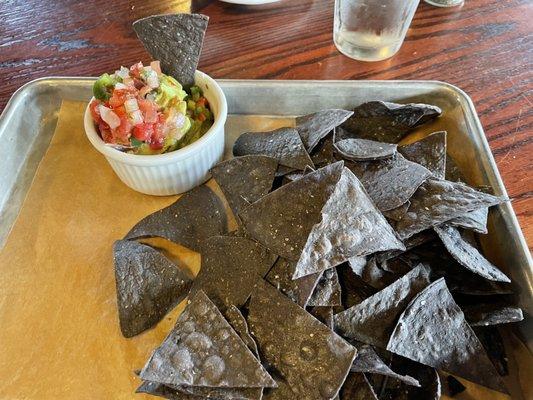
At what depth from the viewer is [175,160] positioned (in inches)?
50.5

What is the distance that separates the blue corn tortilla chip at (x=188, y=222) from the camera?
1293mm

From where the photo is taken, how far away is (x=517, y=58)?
5.99ft

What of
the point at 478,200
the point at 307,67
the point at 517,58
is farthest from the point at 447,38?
the point at 478,200

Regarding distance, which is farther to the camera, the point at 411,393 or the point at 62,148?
the point at 62,148

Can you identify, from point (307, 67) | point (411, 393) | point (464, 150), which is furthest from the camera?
point (307, 67)

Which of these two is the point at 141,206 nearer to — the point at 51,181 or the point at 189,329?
the point at 51,181

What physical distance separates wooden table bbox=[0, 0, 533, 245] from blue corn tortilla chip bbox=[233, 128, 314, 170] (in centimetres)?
40

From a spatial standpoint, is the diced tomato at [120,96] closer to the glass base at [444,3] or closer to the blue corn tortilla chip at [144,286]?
the blue corn tortilla chip at [144,286]

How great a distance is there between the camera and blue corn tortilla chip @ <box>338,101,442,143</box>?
4.64ft

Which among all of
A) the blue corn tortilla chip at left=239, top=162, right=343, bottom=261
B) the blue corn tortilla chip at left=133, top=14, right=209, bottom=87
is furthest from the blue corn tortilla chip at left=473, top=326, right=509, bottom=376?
the blue corn tortilla chip at left=133, top=14, right=209, bottom=87

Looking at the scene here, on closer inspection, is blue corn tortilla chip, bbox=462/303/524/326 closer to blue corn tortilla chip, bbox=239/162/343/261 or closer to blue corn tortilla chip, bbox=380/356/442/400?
blue corn tortilla chip, bbox=380/356/442/400

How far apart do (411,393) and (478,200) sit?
494mm

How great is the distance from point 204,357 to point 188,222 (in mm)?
429

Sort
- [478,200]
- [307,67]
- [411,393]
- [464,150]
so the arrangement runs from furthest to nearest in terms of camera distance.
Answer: [307,67] → [464,150] → [478,200] → [411,393]
